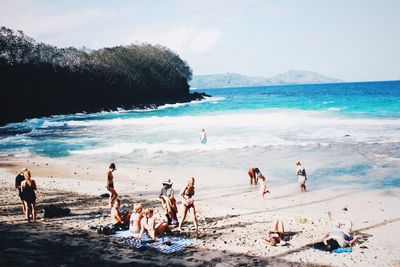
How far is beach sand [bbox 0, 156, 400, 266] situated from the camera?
7.86 m

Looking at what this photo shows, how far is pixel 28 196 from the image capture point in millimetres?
10211

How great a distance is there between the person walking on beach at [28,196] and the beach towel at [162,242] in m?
2.73

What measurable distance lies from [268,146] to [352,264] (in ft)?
59.0

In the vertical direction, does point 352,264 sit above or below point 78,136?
below

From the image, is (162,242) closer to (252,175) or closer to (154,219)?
(154,219)

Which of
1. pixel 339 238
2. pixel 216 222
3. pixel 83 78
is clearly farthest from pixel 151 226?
pixel 83 78

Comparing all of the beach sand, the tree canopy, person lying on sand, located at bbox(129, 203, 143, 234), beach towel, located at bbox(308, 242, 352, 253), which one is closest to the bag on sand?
the beach sand

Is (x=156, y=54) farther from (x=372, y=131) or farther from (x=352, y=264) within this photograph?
(x=352, y=264)

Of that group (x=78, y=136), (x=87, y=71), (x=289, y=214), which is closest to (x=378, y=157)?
(x=289, y=214)

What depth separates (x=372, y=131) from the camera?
31.4 meters

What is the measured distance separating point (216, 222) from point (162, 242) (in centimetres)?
216

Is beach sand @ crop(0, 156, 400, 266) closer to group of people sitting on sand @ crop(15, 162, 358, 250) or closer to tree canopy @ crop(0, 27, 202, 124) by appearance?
group of people sitting on sand @ crop(15, 162, 358, 250)

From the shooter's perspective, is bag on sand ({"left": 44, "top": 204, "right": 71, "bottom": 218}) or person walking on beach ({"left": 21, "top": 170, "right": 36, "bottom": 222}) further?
bag on sand ({"left": 44, "top": 204, "right": 71, "bottom": 218})

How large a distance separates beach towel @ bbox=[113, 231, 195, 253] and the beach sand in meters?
0.22
